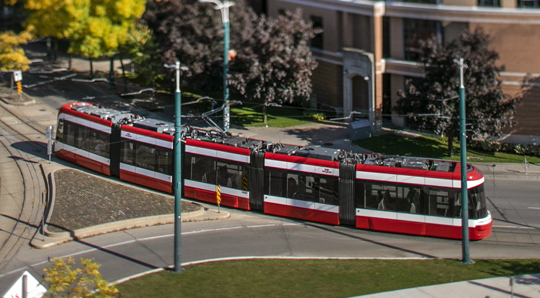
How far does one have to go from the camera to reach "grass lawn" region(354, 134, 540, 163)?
1468 inches

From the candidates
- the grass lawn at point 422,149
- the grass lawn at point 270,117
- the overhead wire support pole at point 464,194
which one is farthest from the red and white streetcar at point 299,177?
the grass lawn at point 270,117

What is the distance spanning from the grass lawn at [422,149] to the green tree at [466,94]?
161 cm

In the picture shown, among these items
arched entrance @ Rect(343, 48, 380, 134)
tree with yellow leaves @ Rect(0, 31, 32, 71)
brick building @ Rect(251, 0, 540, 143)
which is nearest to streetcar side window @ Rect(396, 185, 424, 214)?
brick building @ Rect(251, 0, 540, 143)

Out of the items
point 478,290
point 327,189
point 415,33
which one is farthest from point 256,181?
point 415,33

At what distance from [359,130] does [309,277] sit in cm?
1984

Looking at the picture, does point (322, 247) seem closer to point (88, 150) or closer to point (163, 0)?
point (88, 150)

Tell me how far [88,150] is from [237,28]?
14600mm

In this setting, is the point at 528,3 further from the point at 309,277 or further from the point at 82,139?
the point at 82,139

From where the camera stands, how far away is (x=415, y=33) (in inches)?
1636

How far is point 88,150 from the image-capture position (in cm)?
3306

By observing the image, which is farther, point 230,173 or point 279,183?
point 230,173

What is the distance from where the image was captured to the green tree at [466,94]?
35531 mm

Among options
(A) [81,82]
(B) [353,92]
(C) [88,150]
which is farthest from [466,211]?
(A) [81,82]

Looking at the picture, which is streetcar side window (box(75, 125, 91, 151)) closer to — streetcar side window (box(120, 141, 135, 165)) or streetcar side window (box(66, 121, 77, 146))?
streetcar side window (box(66, 121, 77, 146))
